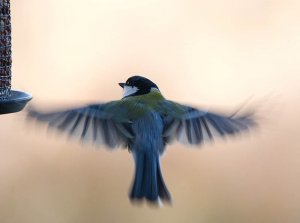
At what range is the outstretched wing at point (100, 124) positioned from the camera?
2818 millimetres

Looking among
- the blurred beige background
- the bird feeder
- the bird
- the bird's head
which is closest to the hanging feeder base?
the bird

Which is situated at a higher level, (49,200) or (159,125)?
(159,125)

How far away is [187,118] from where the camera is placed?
9.80 ft

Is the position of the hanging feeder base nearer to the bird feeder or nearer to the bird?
the bird

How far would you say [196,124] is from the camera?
118 inches

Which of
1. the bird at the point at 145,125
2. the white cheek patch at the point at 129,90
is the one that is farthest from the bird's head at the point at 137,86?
the bird at the point at 145,125

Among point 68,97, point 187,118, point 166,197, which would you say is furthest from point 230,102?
point 166,197

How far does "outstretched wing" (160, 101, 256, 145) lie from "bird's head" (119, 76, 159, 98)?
182 mm

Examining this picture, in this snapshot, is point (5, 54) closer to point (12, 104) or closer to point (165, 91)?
point (12, 104)

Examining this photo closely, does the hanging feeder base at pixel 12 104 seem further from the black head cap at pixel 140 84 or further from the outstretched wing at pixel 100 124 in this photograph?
the black head cap at pixel 140 84

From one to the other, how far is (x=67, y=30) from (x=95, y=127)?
2.29m

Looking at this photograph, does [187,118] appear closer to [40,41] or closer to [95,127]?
[95,127]

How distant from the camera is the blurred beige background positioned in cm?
461

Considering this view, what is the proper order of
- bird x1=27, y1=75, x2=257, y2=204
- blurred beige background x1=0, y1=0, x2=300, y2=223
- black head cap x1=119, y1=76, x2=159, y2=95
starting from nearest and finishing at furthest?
bird x1=27, y1=75, x2=257, y2=204 → black head cap x1=119, y1=76, x2=159, y2=95 → blurred beige background x1=0, y1=0, x2=300, y2=223
